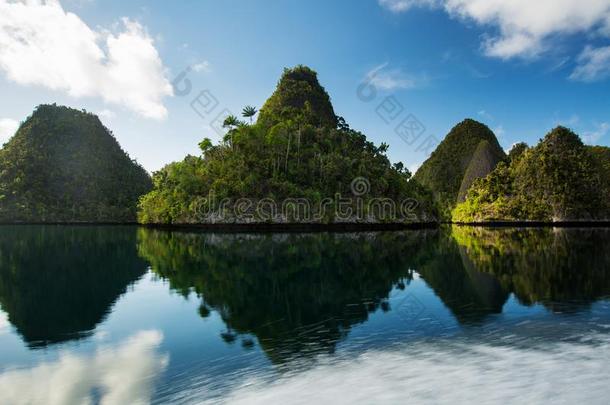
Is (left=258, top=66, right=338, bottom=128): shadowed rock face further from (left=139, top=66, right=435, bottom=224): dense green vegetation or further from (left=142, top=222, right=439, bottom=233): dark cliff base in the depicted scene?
(left=142, top=222, right=439, bottom=233): dark cliff base

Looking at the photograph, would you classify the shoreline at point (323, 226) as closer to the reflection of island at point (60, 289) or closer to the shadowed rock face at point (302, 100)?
the shadowed rock face at point (302, 100)

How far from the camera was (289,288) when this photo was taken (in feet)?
50.3

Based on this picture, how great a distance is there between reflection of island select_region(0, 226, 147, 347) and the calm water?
0.09 meters

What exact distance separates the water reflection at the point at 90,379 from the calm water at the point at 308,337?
0.04m

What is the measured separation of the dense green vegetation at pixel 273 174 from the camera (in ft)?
220

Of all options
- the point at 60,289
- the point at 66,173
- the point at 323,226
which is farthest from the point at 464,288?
the point at 66,173

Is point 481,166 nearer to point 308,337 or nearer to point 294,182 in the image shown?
point 294,182

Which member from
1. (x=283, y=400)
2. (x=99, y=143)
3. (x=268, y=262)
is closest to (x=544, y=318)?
Result: (x=283, y=400)

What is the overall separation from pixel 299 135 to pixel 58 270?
198 ft

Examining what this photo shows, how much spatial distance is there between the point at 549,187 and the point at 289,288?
7694 centimetres

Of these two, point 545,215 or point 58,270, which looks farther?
point 545,215

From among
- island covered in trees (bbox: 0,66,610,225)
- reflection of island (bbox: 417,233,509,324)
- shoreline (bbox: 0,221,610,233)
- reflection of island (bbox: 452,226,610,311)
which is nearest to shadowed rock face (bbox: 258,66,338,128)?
island covered in trees (bbox: 0,66,610,225)

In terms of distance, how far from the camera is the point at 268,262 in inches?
910

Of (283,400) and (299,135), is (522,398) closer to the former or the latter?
(283,400)
